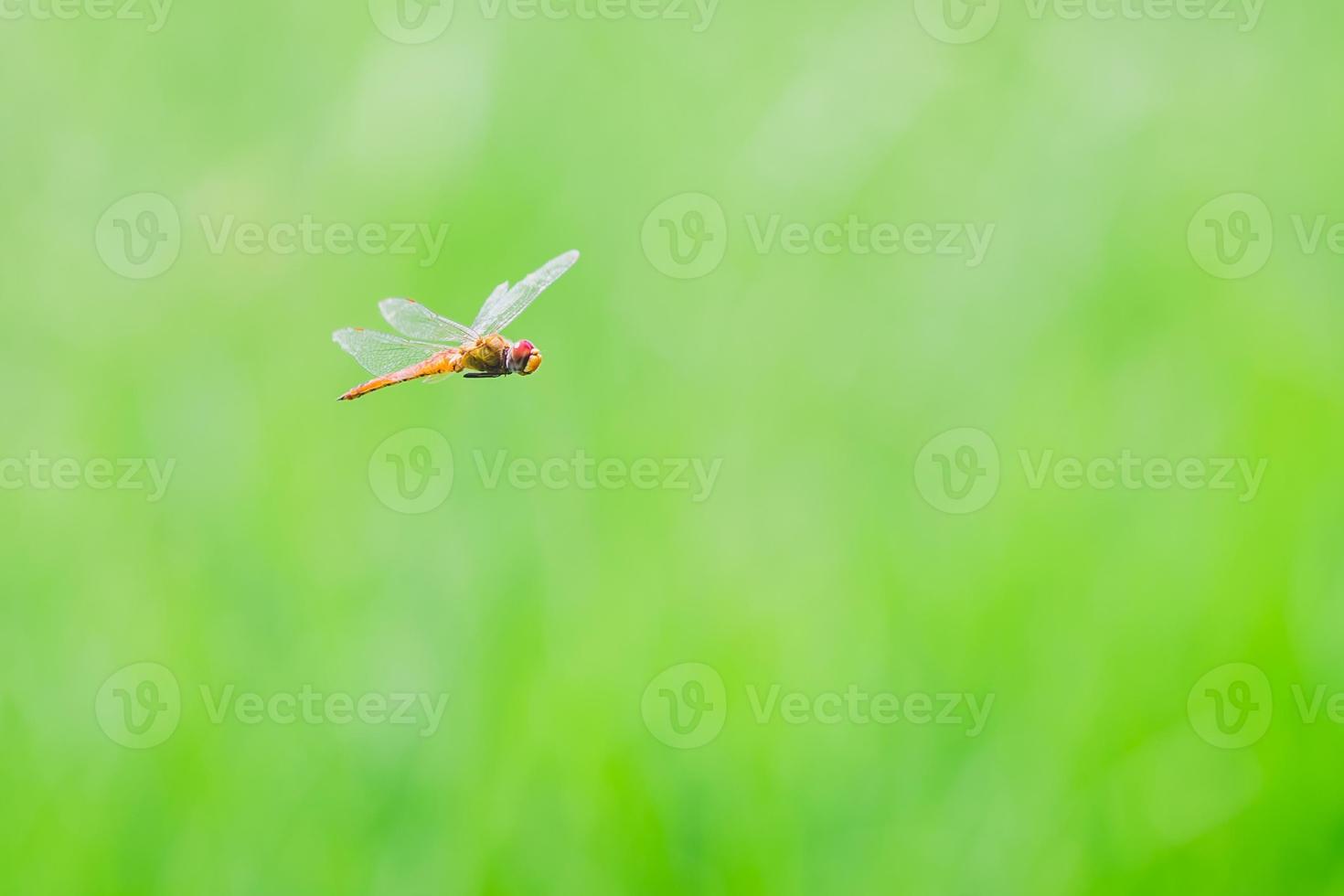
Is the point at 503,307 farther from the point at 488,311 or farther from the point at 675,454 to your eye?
the point at 675,454

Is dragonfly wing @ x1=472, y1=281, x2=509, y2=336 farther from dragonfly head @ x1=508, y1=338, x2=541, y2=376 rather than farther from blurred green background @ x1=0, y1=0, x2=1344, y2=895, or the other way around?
blurred green background @ x1=0, y1=0, x2=1344, y2=895

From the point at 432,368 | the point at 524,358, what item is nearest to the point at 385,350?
the point at 432,368

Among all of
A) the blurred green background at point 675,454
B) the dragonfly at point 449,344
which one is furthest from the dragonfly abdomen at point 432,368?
the blurred green background at point 675,454

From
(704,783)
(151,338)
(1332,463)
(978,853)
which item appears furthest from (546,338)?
(1332,463)

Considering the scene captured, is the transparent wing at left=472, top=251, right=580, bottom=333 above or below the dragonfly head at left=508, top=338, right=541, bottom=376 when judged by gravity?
above

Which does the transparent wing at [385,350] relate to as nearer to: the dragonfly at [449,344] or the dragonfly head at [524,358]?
the dragonfly at [449,344]

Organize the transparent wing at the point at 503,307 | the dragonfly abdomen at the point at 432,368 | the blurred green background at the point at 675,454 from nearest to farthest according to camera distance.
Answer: the dragonfly abdomen at the point at 432,368 < the transparent wing at the point at 503,307 < the blurred green background at the point at 675,454

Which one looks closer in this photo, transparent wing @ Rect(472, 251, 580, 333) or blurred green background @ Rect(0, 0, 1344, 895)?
transparent wing @ Rect(472, 251, 580, 333)

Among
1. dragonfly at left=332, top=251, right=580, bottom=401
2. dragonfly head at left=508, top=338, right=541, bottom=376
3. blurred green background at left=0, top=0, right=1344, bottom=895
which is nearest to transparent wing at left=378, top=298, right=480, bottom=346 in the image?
dragonfly at left=332, top=251, right=580, bottom=401
